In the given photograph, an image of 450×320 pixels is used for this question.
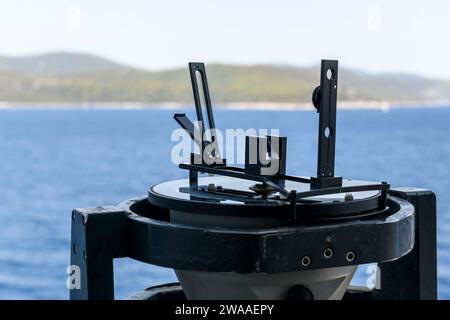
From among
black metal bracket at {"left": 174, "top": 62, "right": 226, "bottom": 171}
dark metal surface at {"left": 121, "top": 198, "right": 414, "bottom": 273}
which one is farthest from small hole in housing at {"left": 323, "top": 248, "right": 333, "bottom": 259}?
black metal bracket at {"left": 174, "top": 62, "right": 226, "bottom": 171}

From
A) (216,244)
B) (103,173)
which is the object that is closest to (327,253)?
(216,244)

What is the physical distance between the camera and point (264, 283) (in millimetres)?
2125

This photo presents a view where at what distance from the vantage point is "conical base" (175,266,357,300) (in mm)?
2125

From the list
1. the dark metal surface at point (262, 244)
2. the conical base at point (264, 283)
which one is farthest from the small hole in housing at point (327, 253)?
the conical base at point (264, 283)

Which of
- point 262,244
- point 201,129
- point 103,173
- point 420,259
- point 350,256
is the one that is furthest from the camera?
point 103,173

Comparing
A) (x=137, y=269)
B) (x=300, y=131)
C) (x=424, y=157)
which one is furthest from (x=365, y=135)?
(x=137, y=269)

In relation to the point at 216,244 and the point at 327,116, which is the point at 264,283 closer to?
the point at 216,244

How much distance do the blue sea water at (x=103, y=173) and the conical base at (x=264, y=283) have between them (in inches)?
213

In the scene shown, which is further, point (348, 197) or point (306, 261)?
point (348, 197)

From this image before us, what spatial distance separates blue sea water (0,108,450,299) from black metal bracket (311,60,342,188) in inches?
217

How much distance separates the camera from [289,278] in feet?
7.01

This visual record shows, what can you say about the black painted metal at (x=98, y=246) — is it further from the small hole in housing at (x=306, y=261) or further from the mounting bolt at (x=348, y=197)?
the mounting bolt at (x=348, y=197)

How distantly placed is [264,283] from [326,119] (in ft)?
1.61

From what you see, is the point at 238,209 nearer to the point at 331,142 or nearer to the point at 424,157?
the point at 331,142
